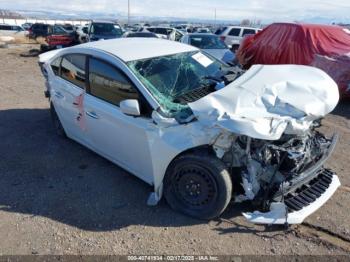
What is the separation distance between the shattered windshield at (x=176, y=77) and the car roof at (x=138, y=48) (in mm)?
93

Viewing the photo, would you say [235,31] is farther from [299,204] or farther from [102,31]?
[299,204]

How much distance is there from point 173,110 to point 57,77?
2.49 m

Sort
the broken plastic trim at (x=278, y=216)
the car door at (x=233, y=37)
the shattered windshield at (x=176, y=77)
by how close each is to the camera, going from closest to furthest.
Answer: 1. the broken plastic trim at (x=278, y=216)
2. the shattered windshield at (x=176, y=77)
3. the car door at (x=233, y=37)

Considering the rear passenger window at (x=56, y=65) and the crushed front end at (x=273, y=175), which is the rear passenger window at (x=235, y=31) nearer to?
the rear passenger window at (x=56, y=65)

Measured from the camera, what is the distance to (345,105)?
814cm

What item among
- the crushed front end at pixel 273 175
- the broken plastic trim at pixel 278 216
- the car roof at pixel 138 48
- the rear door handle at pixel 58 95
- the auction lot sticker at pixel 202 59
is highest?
the car roof at pixel 138 48

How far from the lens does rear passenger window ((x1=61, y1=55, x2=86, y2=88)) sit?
4497 millimetres

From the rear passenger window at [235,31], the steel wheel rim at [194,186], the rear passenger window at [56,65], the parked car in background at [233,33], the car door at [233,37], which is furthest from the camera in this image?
the rear passenger window at [235,31]

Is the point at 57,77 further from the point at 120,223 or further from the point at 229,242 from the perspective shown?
the point at 229,242

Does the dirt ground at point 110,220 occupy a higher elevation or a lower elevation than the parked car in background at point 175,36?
lower

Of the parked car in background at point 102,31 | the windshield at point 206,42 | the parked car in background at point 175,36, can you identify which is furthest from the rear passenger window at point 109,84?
the parked car in background at point 102,31

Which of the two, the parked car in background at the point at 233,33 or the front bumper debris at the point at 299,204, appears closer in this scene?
the front bumper debris at the point at 299,204

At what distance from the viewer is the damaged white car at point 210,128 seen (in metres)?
3.21

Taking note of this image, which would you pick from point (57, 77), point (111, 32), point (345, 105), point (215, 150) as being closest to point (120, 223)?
point (215, 150)
